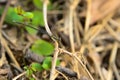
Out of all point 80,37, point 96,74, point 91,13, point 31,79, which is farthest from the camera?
point 91,13

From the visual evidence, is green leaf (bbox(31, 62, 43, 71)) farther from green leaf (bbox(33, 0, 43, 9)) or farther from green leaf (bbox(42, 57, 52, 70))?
green leaf (bbox(33, 0, 43, 9))

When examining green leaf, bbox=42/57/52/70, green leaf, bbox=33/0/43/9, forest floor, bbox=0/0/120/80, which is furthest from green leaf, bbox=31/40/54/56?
green leaf, bbox=33/0/43/9

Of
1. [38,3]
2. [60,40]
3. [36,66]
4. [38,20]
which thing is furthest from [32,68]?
[38,3]

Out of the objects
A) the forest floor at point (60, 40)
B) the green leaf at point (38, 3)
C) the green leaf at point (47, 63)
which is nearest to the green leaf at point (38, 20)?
the forest floor at point (60, 40)

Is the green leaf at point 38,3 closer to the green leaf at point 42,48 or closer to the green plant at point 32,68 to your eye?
the green leaf at point 42,48

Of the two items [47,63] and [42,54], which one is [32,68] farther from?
[42,54]

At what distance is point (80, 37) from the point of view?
6.25 feet

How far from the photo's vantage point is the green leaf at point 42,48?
5.05ft

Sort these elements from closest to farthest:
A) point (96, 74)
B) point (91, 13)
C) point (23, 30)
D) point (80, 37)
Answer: point (96, 74) → point (23, 30) → point (80, 37) → point (91, 13)

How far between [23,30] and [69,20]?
33 centimetres

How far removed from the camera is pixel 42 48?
5.20 feet

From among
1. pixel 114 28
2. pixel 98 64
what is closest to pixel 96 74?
pixel 98 64

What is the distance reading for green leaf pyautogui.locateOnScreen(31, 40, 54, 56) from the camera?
154cm

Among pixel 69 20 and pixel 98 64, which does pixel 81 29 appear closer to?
pixel 69 20
